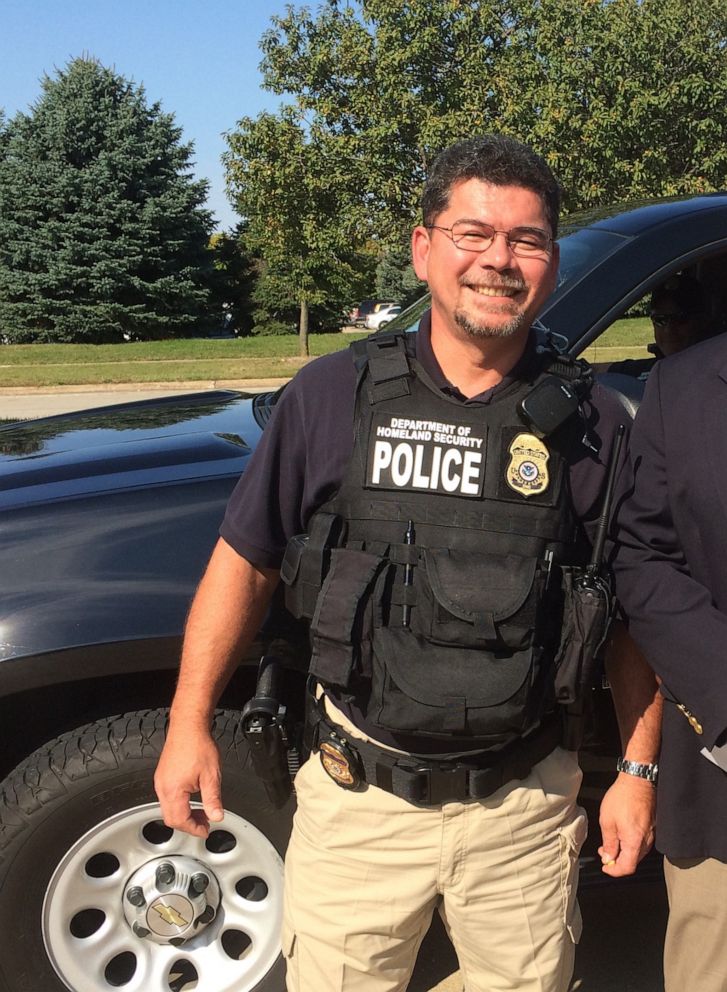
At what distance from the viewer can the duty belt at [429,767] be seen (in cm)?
174

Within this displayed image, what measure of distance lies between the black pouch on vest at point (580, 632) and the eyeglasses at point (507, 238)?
0.59 meters

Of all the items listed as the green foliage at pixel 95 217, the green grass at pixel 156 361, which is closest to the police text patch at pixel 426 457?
the green grass at pixel 156 361

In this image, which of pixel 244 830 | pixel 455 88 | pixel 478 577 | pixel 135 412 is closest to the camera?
pixel 478 577

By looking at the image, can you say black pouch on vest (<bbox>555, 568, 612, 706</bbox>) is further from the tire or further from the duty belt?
the tire

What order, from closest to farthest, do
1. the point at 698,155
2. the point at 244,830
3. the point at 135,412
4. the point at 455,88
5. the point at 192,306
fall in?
the point at 244,830 < the point at 135,412 < the point at 698,155 < the point at 455,88 < the point at 192,306

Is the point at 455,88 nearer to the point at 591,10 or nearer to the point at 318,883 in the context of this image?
the point at 591,10

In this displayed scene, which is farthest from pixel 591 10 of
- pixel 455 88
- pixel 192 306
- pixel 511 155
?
pixel 511 155

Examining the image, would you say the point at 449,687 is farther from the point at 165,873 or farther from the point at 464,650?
the point at 165,873

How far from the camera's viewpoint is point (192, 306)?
2977cm

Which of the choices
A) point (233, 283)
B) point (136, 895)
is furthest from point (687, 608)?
point (233, 283)

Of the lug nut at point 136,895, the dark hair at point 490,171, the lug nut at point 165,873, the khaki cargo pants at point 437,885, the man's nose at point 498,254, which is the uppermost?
the dark hair at point 490,171

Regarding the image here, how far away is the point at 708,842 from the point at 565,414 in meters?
0.80

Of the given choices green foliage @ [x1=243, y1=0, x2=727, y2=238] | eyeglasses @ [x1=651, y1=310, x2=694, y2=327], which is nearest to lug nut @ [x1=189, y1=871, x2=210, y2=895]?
eyeglasses @ [x1=651, y1=310, x2=694, y2=327]

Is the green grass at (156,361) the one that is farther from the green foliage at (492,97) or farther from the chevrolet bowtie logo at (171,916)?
the chevrolet bowtie logo at (171,916)
